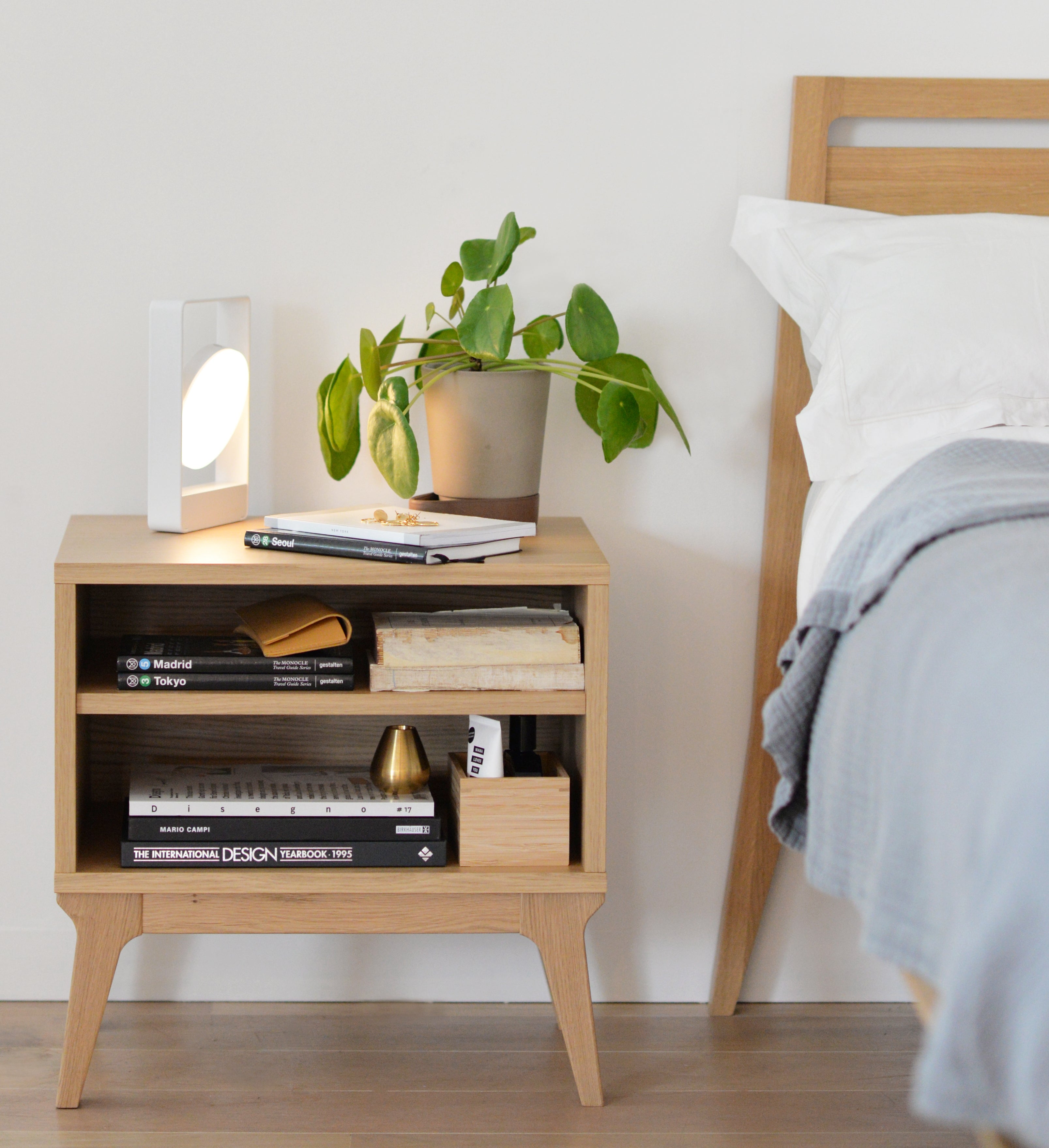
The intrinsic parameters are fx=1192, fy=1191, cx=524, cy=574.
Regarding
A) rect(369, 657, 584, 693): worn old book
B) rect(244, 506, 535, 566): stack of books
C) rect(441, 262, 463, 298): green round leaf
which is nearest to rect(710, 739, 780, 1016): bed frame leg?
rect(369, 657, 584, 693): worn old book

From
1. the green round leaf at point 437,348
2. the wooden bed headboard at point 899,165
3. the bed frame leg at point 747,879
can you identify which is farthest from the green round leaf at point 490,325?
the bed frame leg at point 747,879

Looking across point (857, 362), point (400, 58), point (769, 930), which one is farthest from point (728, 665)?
point (400, 58)

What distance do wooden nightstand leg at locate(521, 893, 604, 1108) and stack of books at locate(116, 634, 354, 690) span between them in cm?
33

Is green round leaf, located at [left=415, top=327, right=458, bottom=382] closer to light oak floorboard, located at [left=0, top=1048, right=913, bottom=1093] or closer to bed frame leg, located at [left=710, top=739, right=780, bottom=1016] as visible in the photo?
bed frame leg, located at [left=710, top=739, right=780, bottom=1016]

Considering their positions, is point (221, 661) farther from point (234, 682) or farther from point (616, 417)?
point (616, 417)

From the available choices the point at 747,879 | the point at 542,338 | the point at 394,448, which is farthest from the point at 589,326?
the point at 747,879

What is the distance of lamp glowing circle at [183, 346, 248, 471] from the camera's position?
1390 mm

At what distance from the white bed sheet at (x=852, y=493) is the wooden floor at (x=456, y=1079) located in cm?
62

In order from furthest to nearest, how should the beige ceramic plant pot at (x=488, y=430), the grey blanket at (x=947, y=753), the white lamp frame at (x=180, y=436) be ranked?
the beige ceramic plant pot at (x=488, y=430) → the white lamp frame at (x=180, y=436) → the grey blanket at (x=947, y=753)

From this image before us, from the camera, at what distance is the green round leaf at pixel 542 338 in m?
1.47

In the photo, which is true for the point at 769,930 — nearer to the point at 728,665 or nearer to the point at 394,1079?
the point at 728,665

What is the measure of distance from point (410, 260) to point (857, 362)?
610 mm

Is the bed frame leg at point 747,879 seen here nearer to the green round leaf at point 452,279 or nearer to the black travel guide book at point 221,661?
the black travel guide book at point 221,661

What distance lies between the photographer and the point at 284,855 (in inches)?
52.5
